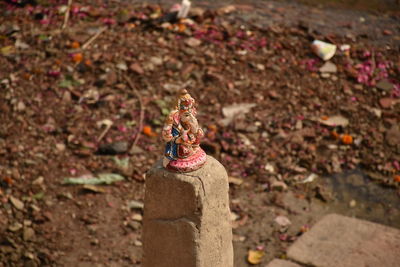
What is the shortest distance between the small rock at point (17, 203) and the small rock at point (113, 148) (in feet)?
2.70

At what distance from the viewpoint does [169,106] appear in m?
5.75

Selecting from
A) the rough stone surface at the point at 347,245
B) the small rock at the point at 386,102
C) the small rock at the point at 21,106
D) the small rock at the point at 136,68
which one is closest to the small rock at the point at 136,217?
the rough stone surface at the point at 347,245

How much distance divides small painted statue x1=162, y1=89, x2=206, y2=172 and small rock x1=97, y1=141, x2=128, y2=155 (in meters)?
2.36

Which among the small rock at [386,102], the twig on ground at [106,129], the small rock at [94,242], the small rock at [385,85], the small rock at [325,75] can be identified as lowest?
the small rock at [94,242]

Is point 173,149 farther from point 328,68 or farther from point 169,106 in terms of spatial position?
point 328,68

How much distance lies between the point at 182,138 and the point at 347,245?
7.02 ft

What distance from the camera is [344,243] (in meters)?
4.59

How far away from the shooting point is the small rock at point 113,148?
17.3ft

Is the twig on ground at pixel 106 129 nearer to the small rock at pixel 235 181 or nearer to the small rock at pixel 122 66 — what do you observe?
the small rock at pixel 122 66

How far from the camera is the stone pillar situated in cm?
291

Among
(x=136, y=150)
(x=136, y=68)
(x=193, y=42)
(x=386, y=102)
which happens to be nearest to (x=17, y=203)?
(x=136, y=150)

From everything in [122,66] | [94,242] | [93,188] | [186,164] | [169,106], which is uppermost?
[186,164]

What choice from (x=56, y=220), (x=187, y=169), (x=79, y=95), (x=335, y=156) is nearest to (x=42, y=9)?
(x=79, y=95)

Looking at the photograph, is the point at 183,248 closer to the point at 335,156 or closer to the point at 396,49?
the point at 335,156
